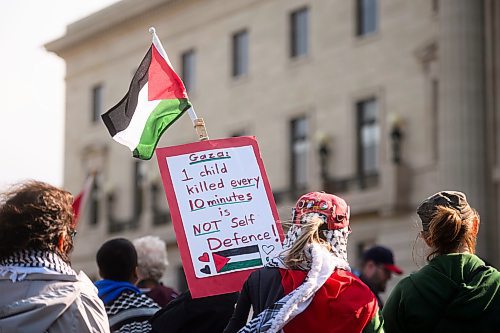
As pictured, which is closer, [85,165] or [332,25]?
[332,25]

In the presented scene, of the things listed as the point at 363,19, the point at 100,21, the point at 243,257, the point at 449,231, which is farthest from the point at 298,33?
the point at 449,231

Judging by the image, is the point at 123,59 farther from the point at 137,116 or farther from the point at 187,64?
the point at 137,116

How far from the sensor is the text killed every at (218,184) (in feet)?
23.0

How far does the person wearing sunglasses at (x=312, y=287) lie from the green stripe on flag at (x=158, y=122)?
1.84 m

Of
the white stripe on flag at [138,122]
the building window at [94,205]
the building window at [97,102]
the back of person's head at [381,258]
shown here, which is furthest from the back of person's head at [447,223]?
the building window at [97,102]

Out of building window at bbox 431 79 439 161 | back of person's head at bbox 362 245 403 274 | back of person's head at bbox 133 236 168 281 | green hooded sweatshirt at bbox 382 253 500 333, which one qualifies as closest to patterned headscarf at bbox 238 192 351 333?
green hooded sweatshirt at bbox 382 253 500 333

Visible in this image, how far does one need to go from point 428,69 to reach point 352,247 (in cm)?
543

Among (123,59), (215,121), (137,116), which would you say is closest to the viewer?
(137,116)

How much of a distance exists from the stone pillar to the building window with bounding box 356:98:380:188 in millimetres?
3781

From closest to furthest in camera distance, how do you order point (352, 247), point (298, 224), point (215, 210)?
point (298, 224) → point (215, 210) → point (352, 247)

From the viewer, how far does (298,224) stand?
5.98m

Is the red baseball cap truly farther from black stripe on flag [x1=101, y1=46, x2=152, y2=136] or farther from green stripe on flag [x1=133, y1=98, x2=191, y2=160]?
black stripe on flag [x1=101, y1=46, x2=152, y2=136]

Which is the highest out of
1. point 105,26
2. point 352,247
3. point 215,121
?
point 105,26

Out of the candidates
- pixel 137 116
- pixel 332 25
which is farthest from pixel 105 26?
pixel 137 116
